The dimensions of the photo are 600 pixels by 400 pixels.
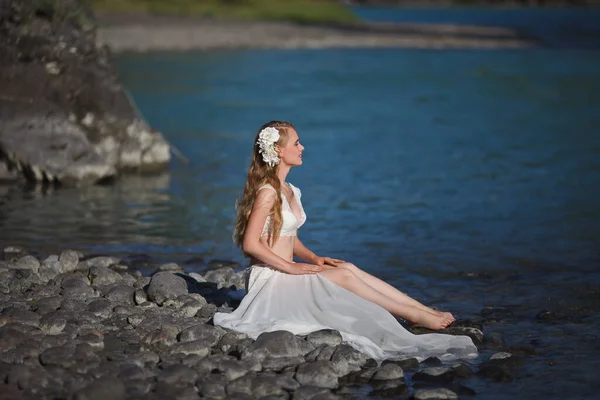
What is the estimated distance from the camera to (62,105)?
18734 millimetres

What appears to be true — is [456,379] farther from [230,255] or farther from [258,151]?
Result: [230,255]

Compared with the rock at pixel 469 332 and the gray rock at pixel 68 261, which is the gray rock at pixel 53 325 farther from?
the rock at pixel 469 332

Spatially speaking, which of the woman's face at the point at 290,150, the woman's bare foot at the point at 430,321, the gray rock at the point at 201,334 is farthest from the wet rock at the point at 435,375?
the woman's face at the point at 290,150

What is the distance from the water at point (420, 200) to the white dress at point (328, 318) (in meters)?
0.79

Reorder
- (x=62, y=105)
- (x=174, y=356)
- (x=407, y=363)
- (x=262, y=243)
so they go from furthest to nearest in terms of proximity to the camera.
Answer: (x=62, y=105), (x=262, y=243), (x=407, y=363), (x=174, y=356)

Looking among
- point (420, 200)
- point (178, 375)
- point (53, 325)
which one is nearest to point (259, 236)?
point (178, 375)

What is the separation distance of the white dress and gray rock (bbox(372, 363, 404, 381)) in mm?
416

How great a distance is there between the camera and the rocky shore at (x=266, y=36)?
56.2 meters

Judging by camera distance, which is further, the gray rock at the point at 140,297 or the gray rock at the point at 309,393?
the gray rock at the point at 140,297

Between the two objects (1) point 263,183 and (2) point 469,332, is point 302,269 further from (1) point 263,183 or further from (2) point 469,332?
(2) point 469,332

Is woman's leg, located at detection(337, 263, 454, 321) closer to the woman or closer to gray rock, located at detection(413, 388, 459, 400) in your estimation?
the woman

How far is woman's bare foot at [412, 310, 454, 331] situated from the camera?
9.61m

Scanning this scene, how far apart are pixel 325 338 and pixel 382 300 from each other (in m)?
0.88

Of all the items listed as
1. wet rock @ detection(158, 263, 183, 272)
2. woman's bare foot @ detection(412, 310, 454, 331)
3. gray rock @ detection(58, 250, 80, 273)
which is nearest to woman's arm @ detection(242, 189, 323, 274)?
woman's bare foot @ detection(412, 310, 454, 331)
